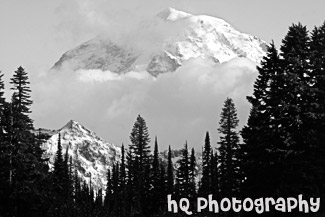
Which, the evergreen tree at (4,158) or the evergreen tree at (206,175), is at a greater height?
the evergreen tree at (206,175)

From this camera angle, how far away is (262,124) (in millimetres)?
38469

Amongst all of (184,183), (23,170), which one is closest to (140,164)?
(184,183)

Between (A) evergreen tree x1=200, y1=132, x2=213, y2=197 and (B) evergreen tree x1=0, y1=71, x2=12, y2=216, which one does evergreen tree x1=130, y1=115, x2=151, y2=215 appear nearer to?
(A) evergreen tree x1=200, y1=132, x2=213, y2=197

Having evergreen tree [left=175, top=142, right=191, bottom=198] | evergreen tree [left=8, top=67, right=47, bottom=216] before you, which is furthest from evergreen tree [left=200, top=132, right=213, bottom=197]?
evergreen tree [left=8, top=67, right=47, bottom=216]

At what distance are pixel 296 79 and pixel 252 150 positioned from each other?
588 centimetres

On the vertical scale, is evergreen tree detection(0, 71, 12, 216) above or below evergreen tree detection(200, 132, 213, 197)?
below

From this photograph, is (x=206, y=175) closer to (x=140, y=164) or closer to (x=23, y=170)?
(x=140, y=164)

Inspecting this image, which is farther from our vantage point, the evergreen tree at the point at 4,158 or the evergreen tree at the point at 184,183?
the evergreen tree at the point at 184,183

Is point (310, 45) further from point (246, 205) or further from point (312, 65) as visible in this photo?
point (246, 205)

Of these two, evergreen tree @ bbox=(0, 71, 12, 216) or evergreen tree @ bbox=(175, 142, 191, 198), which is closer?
evergreen tree @ bbox=(0, 71, 12, 216)

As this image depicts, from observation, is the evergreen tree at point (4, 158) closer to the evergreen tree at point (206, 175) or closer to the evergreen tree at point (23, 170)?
the evergreen tree at point (23, 170)

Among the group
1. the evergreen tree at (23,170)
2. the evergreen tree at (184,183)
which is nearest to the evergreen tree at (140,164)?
the evergreen tree at (184,183)

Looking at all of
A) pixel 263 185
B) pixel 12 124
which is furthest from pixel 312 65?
pixel 12 124

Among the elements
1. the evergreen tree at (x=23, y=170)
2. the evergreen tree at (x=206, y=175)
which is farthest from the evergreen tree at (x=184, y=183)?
the evergreen tree at (x=23, y=170)
